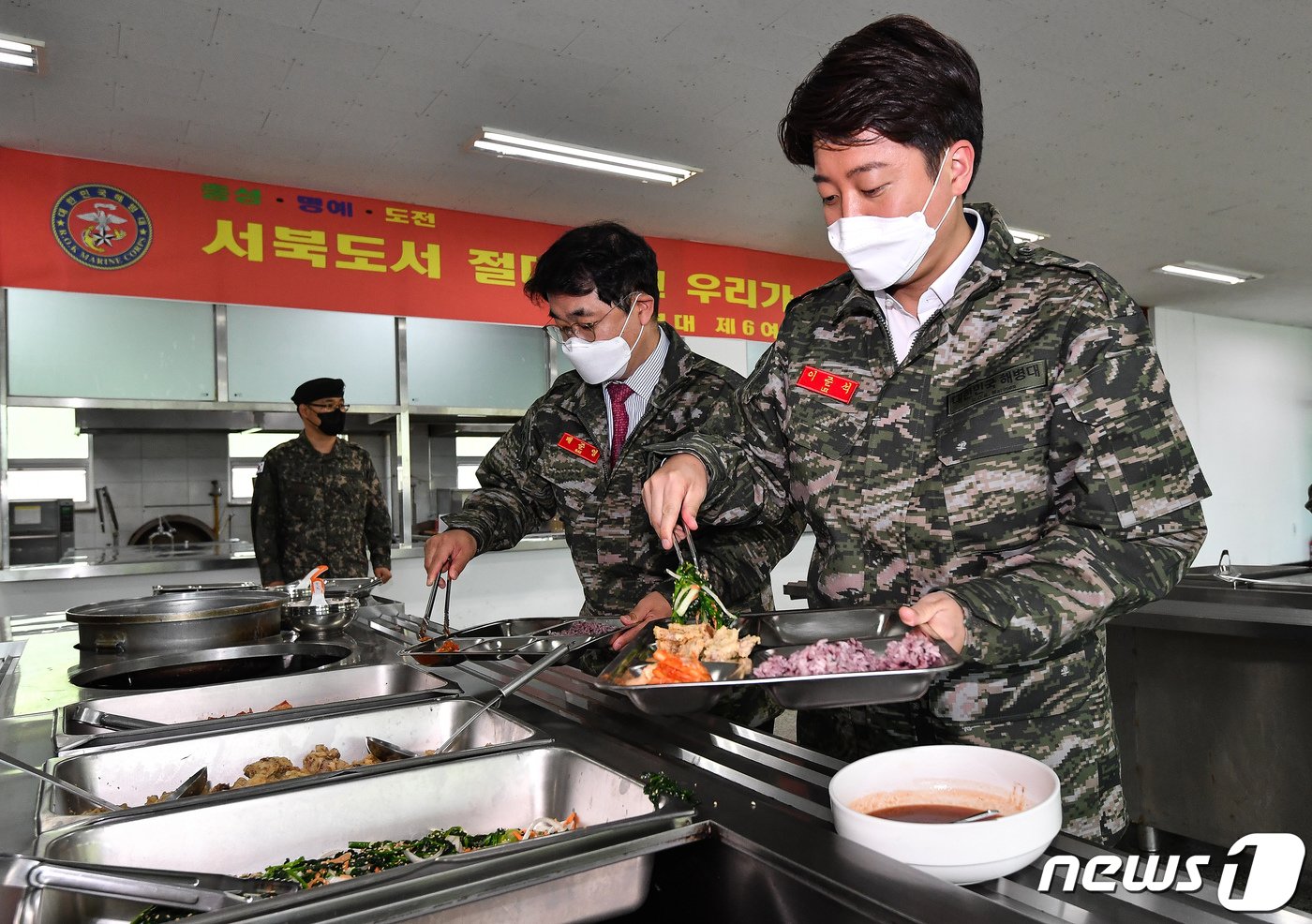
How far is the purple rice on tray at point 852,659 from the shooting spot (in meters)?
1.06

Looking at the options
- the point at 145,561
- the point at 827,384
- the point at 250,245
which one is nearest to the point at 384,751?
the point at 827,384

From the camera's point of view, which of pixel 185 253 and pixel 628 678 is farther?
pixel 185 253

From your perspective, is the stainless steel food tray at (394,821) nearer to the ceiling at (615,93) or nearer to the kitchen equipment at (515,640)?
the kitchen equipment at (515,640)

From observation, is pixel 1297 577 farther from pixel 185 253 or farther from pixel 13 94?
pixel 13 94

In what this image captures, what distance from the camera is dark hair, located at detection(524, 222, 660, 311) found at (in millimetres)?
2381

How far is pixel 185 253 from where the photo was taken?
5.17m

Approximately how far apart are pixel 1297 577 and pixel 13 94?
6.14 metres

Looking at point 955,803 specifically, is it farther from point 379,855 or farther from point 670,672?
point 379,855

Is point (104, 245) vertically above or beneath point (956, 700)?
above

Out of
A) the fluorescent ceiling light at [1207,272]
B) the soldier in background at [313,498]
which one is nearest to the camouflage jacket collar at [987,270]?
the soldier in background at [313,498]

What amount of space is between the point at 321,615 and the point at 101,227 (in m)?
3.83

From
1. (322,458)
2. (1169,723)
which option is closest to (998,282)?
(1169,723)

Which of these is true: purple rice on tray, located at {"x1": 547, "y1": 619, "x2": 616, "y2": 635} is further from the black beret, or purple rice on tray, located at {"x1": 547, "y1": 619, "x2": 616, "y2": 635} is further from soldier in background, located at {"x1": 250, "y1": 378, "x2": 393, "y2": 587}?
the black beret

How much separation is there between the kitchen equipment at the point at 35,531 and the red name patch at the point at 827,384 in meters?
4.90
